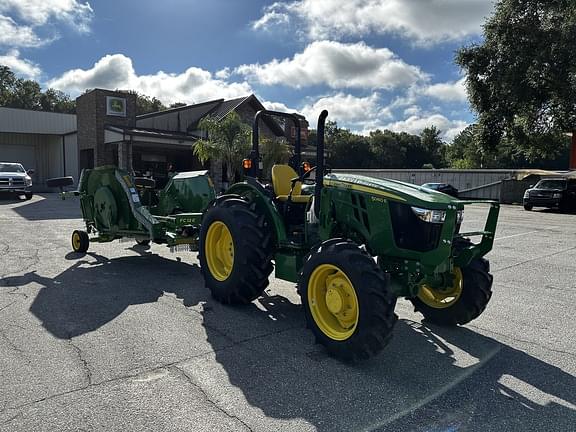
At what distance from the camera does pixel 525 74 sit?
20781 millimetres

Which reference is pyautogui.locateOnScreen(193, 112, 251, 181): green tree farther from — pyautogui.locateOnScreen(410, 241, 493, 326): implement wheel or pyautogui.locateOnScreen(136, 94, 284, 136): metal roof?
pyautogui.locateOnScreen(410, 241, 493, 326): implement wheel

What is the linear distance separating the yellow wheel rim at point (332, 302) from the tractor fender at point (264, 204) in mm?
943

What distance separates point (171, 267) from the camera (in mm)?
7516

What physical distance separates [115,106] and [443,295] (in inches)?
1047

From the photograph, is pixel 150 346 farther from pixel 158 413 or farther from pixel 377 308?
pixel 377 308

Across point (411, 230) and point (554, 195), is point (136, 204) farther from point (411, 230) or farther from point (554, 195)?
point (554, 195)

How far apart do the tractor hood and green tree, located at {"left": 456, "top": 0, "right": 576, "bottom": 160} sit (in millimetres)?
18334

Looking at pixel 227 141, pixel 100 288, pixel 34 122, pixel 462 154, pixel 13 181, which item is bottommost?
pixel 100 288

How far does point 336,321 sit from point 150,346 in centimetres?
167

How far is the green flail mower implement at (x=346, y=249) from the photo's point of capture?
12.3 feet

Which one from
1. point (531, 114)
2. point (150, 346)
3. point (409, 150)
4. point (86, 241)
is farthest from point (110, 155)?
point (409, 150)

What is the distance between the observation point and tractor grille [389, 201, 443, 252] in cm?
390

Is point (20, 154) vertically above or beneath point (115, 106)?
beneath

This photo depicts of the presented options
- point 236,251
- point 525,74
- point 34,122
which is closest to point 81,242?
point 236,251
